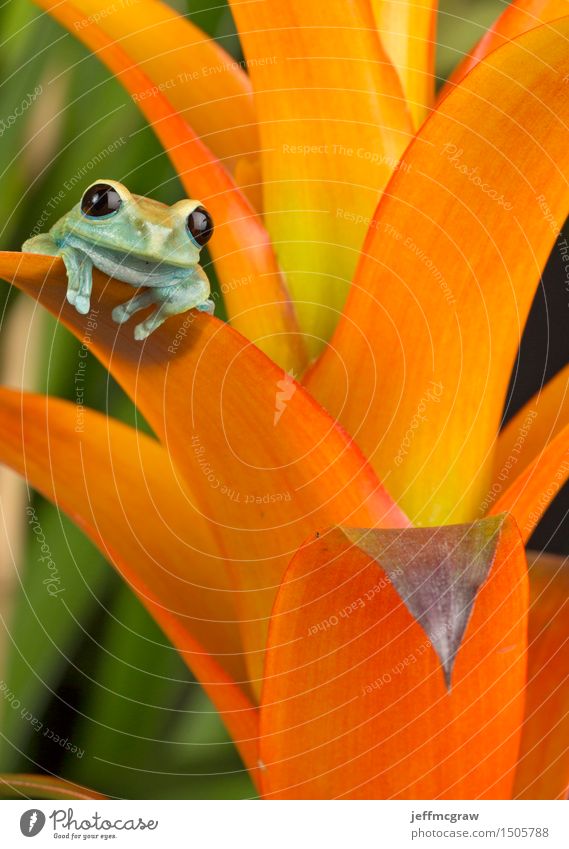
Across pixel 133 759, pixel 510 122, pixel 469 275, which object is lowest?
pixel 133 759

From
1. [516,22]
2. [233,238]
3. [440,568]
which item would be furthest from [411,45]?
[440,568]

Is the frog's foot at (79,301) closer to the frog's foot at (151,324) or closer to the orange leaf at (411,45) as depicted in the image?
the frog's foot at (151,324)

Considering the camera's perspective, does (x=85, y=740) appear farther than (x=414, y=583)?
Yes

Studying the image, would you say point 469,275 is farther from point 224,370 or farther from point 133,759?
point 133,759

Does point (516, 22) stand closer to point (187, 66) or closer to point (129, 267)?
point (187, 66)

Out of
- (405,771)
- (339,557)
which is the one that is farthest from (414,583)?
(405,771)

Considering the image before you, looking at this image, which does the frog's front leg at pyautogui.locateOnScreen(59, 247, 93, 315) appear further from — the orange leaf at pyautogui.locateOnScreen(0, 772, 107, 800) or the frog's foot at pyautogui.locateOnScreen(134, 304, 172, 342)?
the orange leaf at pyautogui.locateOnScreen(0, 772, 107, 800)

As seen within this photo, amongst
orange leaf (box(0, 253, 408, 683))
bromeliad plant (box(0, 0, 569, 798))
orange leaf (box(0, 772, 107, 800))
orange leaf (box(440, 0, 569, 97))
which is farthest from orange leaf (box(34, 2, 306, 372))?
orange leaf (box(0, 772, 107, 800))
